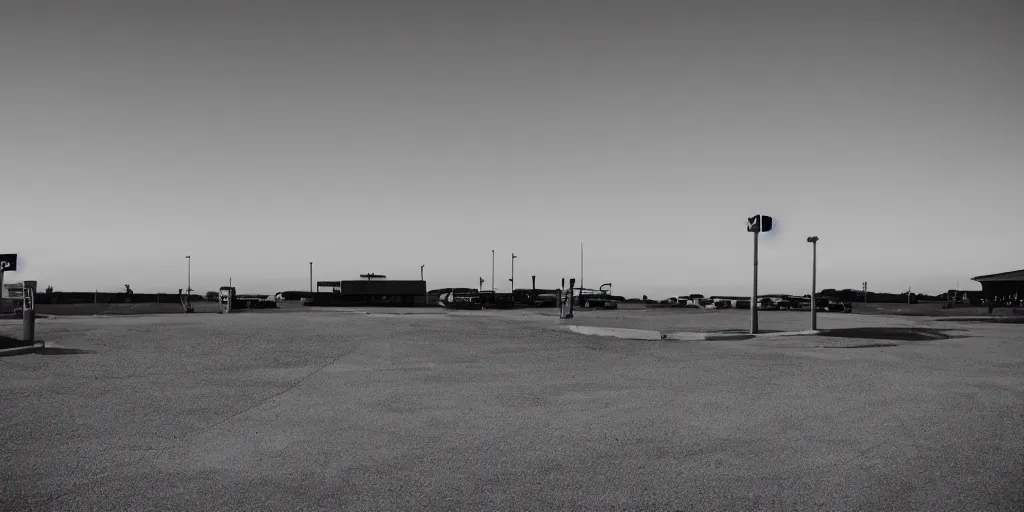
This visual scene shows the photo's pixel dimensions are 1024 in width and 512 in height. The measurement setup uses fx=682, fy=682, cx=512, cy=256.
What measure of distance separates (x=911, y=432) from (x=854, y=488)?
2.53 meters

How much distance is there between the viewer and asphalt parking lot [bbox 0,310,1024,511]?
5.40 m

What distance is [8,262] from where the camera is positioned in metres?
19.3

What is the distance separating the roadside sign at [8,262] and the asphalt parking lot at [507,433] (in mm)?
6316

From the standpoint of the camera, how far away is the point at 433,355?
50.9 feet

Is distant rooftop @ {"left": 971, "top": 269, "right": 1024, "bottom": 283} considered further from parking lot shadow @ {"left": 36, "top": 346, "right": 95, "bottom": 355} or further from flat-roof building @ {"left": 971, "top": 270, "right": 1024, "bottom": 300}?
parking lot shadow @ {"left": 36, "top": 346, "right": 95, "bottom": 355}

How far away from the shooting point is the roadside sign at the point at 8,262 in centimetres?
1925

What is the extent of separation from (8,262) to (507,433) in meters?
18.5

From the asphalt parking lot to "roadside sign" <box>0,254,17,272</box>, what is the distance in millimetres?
6316

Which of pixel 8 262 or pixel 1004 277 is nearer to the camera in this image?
pixel 8 262

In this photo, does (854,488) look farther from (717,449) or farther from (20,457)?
(20,457)

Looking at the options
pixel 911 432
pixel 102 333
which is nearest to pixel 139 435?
pixel 911 432

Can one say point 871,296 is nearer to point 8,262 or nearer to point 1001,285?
point 1001,285

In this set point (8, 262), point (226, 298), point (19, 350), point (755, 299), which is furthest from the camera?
point (226, 298)

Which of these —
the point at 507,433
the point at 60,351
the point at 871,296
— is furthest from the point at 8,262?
the point at 871,296
